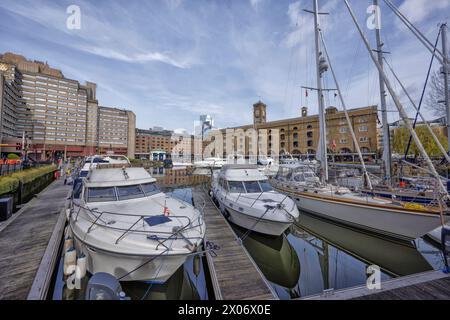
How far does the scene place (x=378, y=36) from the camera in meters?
12.3

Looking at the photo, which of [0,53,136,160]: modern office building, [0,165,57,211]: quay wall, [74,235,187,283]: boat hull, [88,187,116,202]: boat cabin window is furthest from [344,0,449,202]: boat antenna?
[0,53,136,160]: modern office building

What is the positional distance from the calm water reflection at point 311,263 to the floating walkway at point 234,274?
577 millimetres

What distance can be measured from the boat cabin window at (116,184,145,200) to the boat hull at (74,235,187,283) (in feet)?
7.81

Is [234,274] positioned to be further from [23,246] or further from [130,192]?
[23,246]

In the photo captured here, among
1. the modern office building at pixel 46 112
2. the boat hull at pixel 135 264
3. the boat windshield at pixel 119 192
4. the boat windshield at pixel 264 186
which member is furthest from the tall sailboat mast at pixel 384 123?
the modern office building at pixel 46 112

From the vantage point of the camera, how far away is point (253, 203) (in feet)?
29.5

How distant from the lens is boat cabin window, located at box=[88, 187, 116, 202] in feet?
23.3

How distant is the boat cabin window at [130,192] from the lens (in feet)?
24.4

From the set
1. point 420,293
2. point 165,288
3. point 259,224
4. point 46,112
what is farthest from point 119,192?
point 46,112

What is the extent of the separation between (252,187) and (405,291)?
7.05 metres

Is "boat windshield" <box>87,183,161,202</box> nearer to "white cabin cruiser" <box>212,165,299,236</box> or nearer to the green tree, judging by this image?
"white cabin cruiser" <box>212,165,299,236</box>

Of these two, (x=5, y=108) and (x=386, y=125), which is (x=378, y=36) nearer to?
(x=386, y=125)
